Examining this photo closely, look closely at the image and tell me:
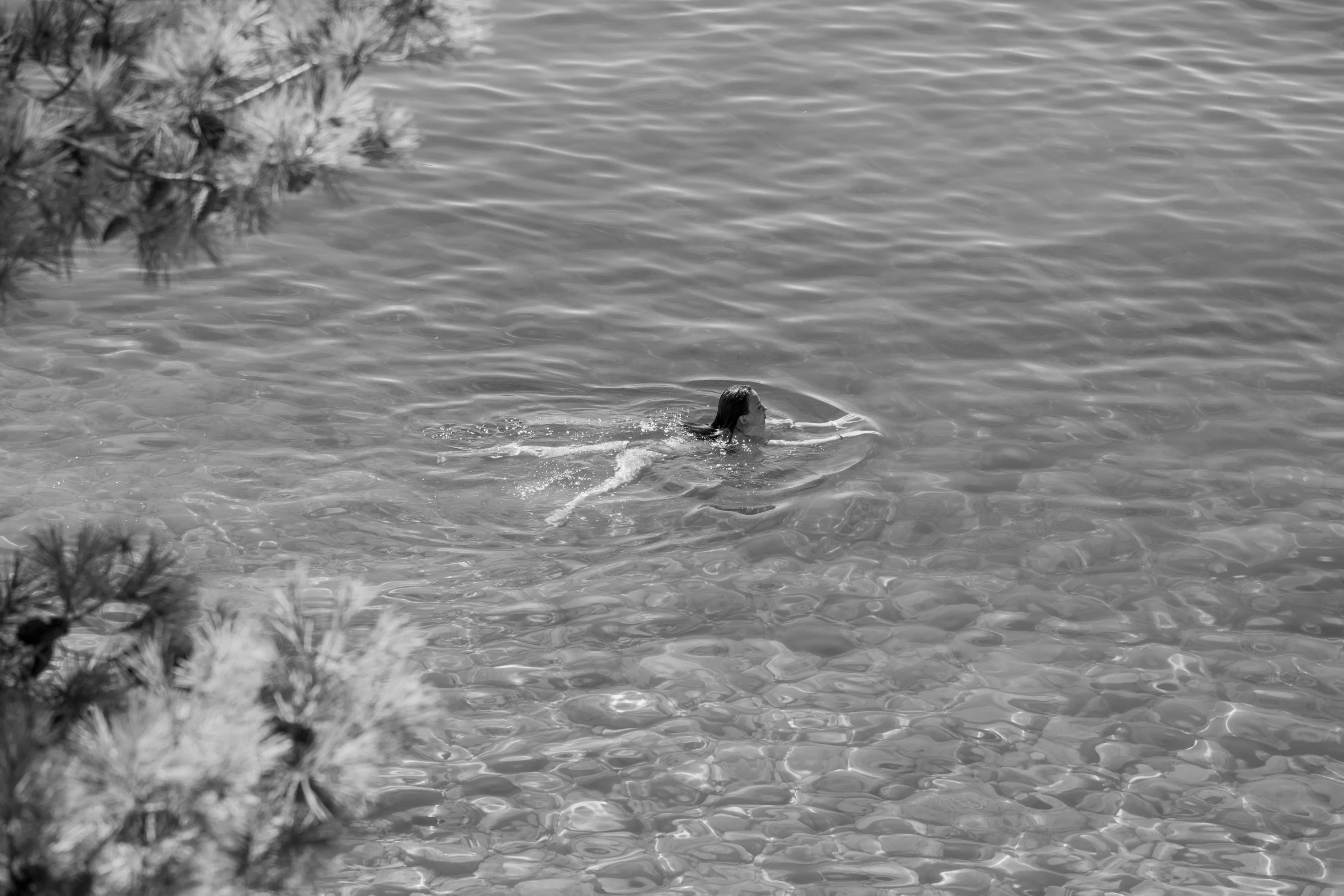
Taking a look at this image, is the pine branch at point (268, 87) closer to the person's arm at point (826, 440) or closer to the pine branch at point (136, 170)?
the pine branch at point (136, 170)

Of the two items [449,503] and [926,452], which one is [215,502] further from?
[926,452]

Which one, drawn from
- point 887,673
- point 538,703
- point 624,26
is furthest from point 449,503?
point 624,26

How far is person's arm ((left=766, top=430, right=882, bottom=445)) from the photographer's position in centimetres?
801

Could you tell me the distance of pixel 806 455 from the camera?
7906 mm

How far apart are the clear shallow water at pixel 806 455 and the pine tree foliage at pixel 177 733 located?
5.03 ft

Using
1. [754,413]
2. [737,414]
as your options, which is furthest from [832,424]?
[737,414]

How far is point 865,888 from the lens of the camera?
498 cm

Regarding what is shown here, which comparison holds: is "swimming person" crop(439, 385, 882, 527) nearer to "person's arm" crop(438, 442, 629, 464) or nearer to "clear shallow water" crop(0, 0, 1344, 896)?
"person's arm" crop(438, 442, 629, 464)

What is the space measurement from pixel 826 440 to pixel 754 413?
1.88ft

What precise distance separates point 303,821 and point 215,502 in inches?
186

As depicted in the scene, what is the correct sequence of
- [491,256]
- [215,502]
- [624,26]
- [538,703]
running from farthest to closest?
[624,26], [491,256], [215,502], [538,703]

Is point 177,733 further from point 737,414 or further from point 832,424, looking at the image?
point 832,424

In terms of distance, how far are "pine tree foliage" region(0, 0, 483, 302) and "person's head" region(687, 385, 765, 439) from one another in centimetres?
418

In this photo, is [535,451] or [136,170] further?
[535,451]
